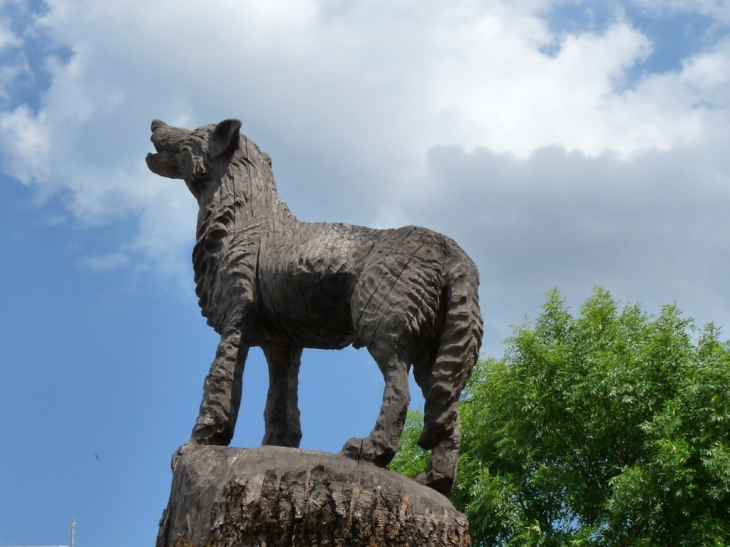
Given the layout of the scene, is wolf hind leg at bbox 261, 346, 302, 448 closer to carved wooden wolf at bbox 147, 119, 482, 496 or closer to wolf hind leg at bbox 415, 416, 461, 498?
carved wooden wolf at bbox 147, 119, 482, 496

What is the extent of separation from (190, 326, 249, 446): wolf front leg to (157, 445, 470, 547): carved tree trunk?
22.1 inches

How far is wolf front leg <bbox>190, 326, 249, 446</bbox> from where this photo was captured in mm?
6180

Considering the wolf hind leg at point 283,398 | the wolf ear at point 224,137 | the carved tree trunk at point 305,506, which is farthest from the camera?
the wolf ear at point 224,137

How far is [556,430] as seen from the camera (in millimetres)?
16156

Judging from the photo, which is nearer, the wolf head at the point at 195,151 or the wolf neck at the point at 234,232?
the wolf neck at the point at 234,232

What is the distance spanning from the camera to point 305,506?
5289 millimetres

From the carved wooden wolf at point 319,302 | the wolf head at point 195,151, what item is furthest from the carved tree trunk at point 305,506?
the wolf head at point 195,151

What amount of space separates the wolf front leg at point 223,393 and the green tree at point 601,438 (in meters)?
8.84

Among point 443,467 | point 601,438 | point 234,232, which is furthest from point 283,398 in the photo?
point 601,438

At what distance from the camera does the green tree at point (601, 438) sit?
13695mm

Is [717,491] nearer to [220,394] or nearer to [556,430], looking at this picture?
[556,430]

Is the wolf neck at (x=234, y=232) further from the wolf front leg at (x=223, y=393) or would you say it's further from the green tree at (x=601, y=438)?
the green tree at (x=601, y=438)

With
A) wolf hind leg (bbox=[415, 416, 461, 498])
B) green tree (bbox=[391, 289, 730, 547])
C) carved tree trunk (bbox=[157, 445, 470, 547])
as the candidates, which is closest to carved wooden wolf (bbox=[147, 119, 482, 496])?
wolf hind leg (bbox=[415, 416, 461, 498])

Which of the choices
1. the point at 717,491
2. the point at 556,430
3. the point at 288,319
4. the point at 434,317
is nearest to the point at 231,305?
the point at 288,319
